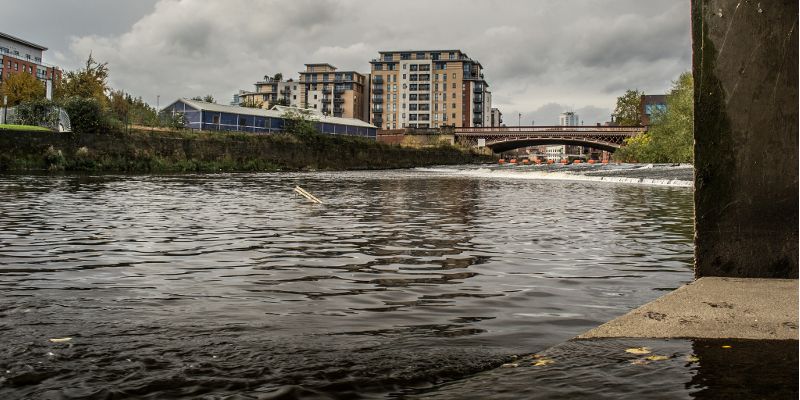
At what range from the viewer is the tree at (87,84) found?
193 ft

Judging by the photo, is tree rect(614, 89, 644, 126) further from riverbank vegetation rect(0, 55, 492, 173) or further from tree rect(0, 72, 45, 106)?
tree rect(0, 72, 45, 106)

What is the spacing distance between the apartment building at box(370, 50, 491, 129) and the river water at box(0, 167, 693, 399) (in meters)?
151

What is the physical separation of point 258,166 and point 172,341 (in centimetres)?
5835

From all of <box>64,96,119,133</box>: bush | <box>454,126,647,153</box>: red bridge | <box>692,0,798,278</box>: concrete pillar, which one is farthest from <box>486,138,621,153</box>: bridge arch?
<box>692,0,798,278</box>: concrete pillar

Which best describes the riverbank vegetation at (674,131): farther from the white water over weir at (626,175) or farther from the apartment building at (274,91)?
the apartment building at (274,91)

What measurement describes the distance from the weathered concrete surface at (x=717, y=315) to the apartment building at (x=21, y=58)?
347ft

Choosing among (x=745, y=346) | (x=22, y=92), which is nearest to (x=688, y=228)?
(x=745, y=346)

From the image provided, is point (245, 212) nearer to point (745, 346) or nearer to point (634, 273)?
point (634, 273)

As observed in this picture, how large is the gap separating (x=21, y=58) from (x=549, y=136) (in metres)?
81.9

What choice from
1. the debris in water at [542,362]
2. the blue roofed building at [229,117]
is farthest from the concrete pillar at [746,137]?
the blue roofed building at [229,117]

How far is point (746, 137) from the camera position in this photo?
539cm

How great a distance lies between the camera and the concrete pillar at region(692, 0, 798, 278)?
17.4 ft

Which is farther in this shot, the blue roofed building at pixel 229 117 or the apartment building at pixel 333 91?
the apartment building at pixel 333 91

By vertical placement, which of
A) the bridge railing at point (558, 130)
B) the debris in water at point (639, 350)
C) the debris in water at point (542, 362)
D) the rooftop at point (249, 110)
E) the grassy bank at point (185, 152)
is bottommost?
the debris in water at point (542, 362)
